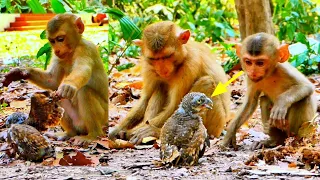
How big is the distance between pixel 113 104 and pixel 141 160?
1046mm

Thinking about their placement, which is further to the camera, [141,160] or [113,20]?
[113,20]

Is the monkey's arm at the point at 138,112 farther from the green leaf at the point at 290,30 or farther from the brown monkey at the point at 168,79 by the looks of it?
the green leaf at the point at 290,30

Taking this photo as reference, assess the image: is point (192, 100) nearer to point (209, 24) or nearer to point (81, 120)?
point (81, 120)

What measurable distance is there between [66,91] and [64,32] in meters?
0.55

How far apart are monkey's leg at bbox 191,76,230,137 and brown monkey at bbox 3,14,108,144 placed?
95cm

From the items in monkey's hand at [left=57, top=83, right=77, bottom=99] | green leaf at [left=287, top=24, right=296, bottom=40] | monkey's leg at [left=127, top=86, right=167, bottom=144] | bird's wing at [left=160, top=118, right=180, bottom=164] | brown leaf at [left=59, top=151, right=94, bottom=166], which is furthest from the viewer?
green leaf at [left=287, top=24, right=296, bottom=40]

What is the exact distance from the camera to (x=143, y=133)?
6195 millimetres

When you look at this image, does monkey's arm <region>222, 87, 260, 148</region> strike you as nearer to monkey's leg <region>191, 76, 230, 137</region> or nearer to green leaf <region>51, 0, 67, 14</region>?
monkey's leg <region>191, 76, 230, 137</region>

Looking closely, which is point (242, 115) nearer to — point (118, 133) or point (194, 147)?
point (118, 133)

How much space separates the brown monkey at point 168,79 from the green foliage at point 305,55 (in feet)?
11.3

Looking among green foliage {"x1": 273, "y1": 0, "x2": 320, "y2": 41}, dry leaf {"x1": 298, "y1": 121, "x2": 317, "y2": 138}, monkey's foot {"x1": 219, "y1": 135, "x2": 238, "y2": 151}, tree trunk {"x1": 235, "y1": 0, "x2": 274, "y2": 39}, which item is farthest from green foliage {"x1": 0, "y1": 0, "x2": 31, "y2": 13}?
green foliage {"x1": 273, "y1": 0, "x2": 320, "y2": 41}

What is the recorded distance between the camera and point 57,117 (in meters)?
5.33

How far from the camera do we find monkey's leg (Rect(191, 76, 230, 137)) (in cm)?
609

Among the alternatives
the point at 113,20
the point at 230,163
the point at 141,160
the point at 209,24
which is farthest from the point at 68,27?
the point at 209,24
